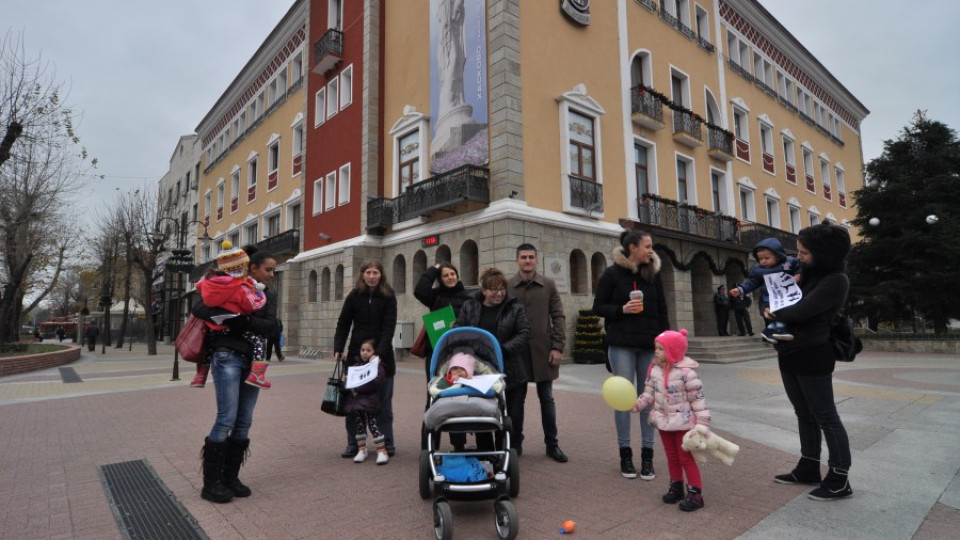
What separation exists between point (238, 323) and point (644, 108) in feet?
55.2

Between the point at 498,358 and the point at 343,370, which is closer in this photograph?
the point at 498,358

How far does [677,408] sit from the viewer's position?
364 cm

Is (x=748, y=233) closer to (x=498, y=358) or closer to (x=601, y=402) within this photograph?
(x=601, y=402)

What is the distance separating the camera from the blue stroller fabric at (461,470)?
3312 millimetres

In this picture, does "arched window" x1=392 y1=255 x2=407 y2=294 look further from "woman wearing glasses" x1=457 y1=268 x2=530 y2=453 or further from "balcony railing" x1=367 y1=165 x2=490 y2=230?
"woman wearing glasses" x1=457 y1=268 x2=530 y2=453

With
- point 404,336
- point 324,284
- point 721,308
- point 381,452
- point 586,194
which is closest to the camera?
point 381,452

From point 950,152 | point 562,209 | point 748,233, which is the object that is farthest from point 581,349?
point 950,152

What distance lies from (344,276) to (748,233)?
17.2 metres

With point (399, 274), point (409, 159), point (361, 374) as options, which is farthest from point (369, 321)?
point (409, 159)

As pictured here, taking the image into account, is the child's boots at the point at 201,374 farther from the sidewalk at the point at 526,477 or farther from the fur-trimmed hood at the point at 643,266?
the fur-trimmed hood at the point at 643,266

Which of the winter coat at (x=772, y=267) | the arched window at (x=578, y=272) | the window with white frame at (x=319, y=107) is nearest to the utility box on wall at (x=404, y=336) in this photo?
the arched window at (x=578, y=272)

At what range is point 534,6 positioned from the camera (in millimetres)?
15242

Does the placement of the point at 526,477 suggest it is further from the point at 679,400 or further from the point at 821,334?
the point at 821,334

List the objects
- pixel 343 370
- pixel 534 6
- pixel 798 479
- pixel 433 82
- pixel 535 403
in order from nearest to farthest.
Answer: pixel 798 479 < pixel 343 370 < pixel 535 403 < pixel 534 6 < pixel 433 82
